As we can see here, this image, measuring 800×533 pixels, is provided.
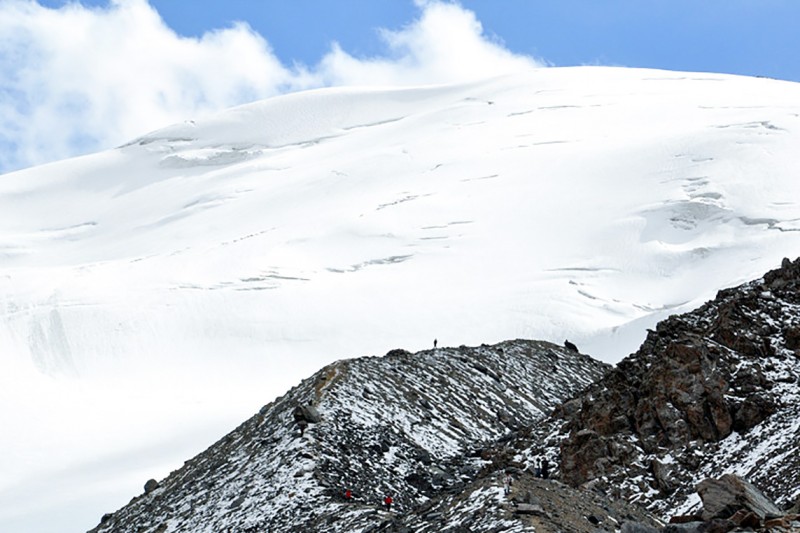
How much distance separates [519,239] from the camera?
208 feet

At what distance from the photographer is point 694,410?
16.4 metres

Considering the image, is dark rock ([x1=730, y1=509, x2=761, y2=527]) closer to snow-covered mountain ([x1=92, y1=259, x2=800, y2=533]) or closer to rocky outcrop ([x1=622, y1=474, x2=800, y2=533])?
rocky outcrop ([x1=622, y1=474, x2=800, y2=533])

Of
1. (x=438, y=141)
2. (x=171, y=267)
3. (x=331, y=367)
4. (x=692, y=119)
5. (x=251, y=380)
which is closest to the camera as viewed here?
(x=331, y=367)

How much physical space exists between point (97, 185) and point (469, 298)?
4883 centimetres

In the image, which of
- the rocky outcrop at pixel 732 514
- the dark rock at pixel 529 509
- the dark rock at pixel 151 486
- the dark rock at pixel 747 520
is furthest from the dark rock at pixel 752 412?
the dark rock at pixel 151 486

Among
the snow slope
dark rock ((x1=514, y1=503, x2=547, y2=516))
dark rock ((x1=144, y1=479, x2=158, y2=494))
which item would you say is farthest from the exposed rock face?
the snow slope

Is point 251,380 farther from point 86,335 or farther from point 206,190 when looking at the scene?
point 206,190

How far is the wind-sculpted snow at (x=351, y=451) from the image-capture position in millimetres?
15640

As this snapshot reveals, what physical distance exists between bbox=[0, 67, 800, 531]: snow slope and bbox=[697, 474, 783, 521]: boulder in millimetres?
28470

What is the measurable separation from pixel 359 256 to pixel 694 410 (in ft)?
154

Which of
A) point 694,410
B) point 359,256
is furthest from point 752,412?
point 359,256

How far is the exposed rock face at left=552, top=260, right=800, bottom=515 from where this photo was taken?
50.5ft

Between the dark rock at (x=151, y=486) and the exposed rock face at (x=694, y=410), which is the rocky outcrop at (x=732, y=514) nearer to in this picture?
the exposed rock face at (x=694, y=410)

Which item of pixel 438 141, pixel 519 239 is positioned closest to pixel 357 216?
pixel 519 239
